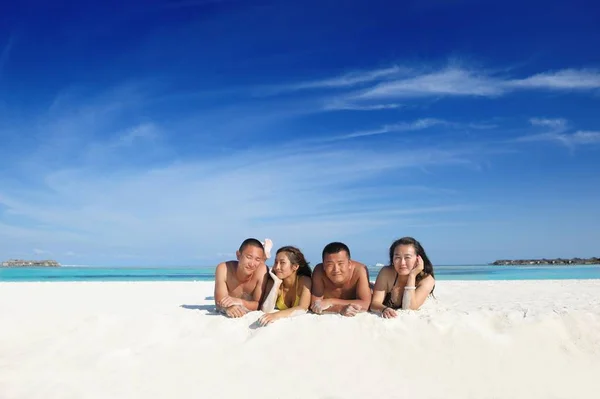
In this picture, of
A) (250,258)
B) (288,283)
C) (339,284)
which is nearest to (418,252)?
(339,284)

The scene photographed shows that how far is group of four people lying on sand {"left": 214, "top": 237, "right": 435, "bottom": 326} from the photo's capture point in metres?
6.34

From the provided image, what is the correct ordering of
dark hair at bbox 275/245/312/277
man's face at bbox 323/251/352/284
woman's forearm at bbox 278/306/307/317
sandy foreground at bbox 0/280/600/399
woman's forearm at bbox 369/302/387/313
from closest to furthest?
sandy foreground at bbox 0/280/600/399
woman's forearm at bbox 278/306/307/317
woman's forearm at bbox 369/302/387/313
man's face at bbox 323/251/352/284
dark hair at bbox 275/245/312/277

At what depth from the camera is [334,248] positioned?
21.3ft

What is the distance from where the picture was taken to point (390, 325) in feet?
18.4

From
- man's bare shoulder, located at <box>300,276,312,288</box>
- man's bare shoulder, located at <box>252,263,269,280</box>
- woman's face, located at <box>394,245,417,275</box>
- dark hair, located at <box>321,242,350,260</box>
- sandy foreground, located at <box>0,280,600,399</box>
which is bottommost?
sandy foreground, located at <box>0,280,600,399</box>

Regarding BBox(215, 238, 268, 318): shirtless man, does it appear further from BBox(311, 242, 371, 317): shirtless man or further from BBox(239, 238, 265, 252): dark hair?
BBox(311, 242, 371, 317): shirtless man

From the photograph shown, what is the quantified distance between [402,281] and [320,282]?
1.06m

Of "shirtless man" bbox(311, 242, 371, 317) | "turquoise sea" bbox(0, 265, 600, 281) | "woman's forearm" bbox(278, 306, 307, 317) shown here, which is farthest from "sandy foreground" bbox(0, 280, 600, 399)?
"turquoise sea" bbox(0, 265, 600, 281)

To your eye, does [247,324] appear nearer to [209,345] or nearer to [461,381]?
[209,345]

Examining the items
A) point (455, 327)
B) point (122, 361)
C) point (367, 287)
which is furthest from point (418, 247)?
point (122, 361)

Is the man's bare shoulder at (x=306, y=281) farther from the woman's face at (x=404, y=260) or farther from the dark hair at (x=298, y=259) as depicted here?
the woman's face at (x=404, y=260)

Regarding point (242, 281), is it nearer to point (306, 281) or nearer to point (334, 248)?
point (306, 281)

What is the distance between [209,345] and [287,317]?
100cm

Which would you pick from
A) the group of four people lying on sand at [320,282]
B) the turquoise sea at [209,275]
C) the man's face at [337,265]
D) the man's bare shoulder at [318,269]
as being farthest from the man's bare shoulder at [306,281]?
the turquoise sea at [209,275]
